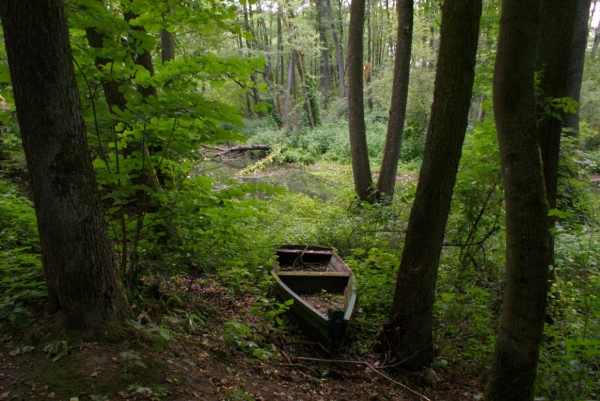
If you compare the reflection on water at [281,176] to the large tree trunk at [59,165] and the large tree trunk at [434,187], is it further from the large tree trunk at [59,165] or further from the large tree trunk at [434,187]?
the large tree trunk at [59,165]

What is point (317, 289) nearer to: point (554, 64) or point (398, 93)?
point (554, 64)

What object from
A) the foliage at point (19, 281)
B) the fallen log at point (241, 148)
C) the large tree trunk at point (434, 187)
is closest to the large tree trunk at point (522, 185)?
the large tree trunk at point (434, 187)

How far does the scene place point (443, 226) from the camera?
4230 millimetres

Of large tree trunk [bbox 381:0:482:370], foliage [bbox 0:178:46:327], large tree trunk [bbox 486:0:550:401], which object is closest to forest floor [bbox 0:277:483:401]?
foliage [bbox 0:178:46:327]

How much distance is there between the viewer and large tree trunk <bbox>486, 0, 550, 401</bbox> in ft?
9.40

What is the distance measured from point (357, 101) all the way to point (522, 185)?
7627mm

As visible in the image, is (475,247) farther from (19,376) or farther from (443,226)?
(19,376)

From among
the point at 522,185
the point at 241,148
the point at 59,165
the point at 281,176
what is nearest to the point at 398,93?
the point at 522,185

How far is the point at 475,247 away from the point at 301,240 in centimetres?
343

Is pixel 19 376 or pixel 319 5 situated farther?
pixel 319 5

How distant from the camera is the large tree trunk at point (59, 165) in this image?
217 centimetres

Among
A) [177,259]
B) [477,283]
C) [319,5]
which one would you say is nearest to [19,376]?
[177,259]

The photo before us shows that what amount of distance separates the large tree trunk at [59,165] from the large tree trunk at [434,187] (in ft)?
10.1

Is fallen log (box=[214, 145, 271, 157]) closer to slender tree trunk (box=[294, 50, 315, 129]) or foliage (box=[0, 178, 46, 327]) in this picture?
slender tree trunk (box=[294, 50, 315, 129])
